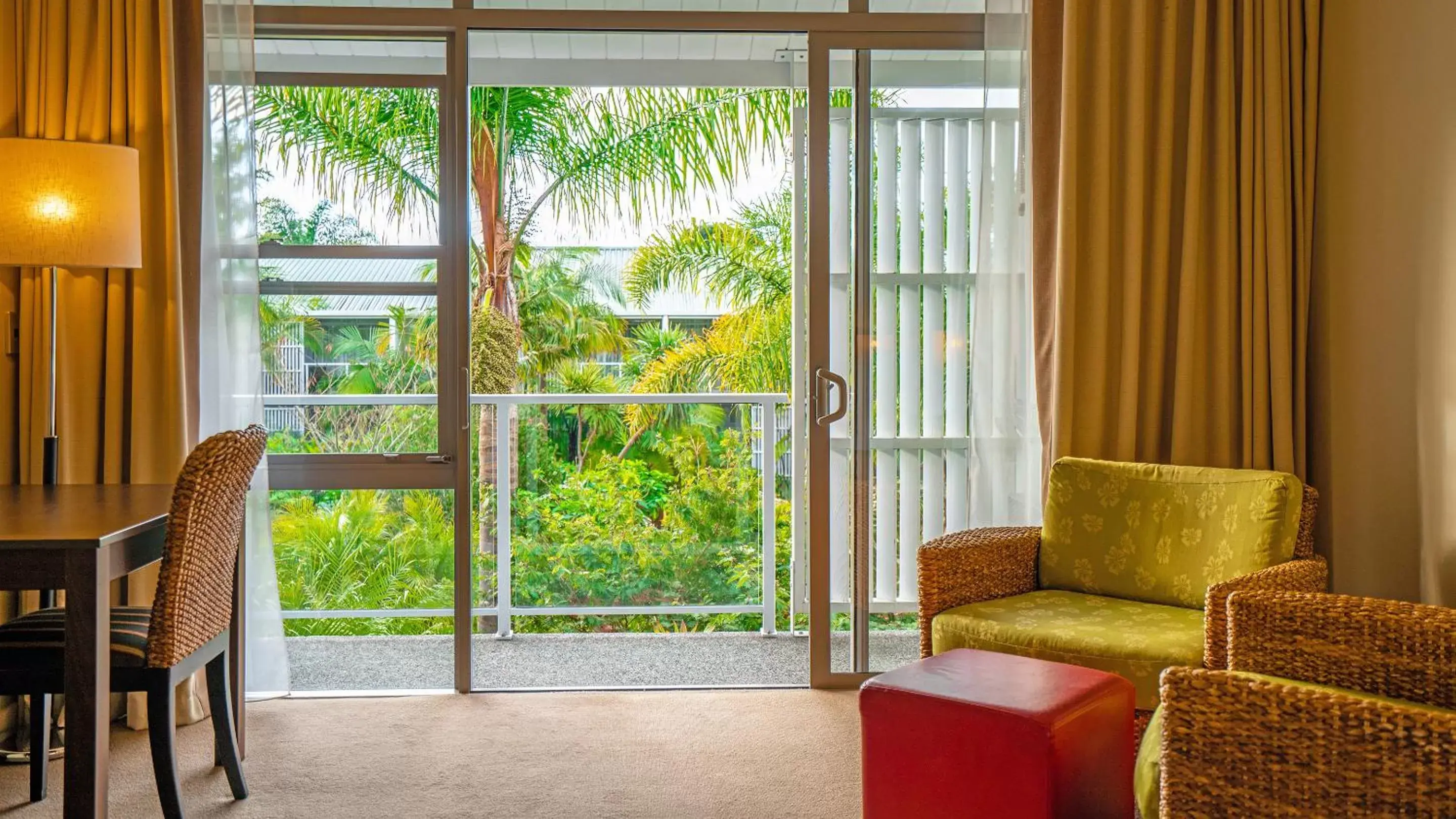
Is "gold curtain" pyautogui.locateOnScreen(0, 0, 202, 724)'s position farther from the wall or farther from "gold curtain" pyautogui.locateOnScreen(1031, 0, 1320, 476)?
the wall

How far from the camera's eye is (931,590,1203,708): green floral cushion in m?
2.49

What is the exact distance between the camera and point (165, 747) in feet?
7.70

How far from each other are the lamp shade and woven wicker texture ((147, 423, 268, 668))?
81 cm

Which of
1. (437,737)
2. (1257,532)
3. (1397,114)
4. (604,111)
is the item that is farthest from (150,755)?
(604,111)

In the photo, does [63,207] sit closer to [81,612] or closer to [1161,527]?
[81,612]

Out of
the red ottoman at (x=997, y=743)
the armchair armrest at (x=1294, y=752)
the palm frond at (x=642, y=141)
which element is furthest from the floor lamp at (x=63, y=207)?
the palm frond at (x=642, y=141)

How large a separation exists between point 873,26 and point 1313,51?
1279 mm

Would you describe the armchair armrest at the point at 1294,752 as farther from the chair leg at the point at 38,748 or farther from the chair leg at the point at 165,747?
the chair leg at the point at 38,748

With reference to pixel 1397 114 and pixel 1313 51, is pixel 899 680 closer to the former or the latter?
pixel 1397 114

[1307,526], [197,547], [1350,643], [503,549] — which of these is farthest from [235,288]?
[1307,526]

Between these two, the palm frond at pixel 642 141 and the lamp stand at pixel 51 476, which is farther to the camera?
the palm frond at pixel 642 141

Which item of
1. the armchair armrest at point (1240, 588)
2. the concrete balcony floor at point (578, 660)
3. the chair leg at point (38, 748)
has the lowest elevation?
the concrete balcony floor at point (578, 660)

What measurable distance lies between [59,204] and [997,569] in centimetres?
258

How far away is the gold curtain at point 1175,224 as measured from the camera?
325 centimetres
